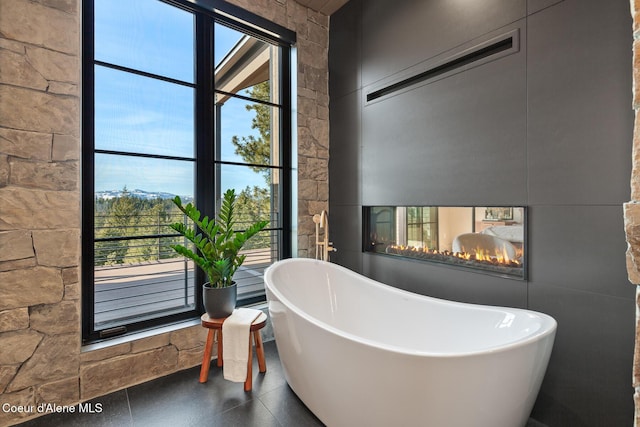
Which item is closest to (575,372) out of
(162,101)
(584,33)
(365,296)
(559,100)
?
(365,296)

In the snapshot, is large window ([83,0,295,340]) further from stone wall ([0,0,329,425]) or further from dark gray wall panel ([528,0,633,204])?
dark gray wall panel ([528,0,633,204])

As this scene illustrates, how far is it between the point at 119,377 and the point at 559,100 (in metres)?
3.01

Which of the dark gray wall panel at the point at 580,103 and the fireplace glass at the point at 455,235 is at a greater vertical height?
the dark gray wall panel at the point at 580,103

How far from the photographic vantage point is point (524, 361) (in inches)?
45.5

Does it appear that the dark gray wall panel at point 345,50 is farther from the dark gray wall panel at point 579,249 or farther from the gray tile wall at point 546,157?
the dark gray wall panel at point 579,249

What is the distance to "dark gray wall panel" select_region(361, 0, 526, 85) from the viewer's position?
185 centimetres

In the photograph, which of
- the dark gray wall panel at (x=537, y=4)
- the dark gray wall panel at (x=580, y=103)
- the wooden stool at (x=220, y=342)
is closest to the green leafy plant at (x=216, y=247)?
the wooden stool at (x=220, y=342)

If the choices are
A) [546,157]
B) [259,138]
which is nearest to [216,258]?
[259,138]

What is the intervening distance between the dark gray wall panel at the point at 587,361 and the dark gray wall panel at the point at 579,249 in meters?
0.05

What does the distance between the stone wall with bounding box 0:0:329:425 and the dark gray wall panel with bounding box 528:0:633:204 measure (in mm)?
2626

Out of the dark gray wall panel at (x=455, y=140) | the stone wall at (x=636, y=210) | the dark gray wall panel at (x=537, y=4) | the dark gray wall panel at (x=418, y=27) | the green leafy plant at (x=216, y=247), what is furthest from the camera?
the green leafy plant at (x=216, y=247)

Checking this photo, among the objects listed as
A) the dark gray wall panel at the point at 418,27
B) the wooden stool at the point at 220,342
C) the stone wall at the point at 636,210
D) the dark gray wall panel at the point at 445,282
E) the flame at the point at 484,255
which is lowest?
the wooden stool at the point at 220,342

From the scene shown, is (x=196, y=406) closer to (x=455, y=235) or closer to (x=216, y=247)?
(x=216, y=247)

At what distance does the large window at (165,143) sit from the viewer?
2.06 metres
